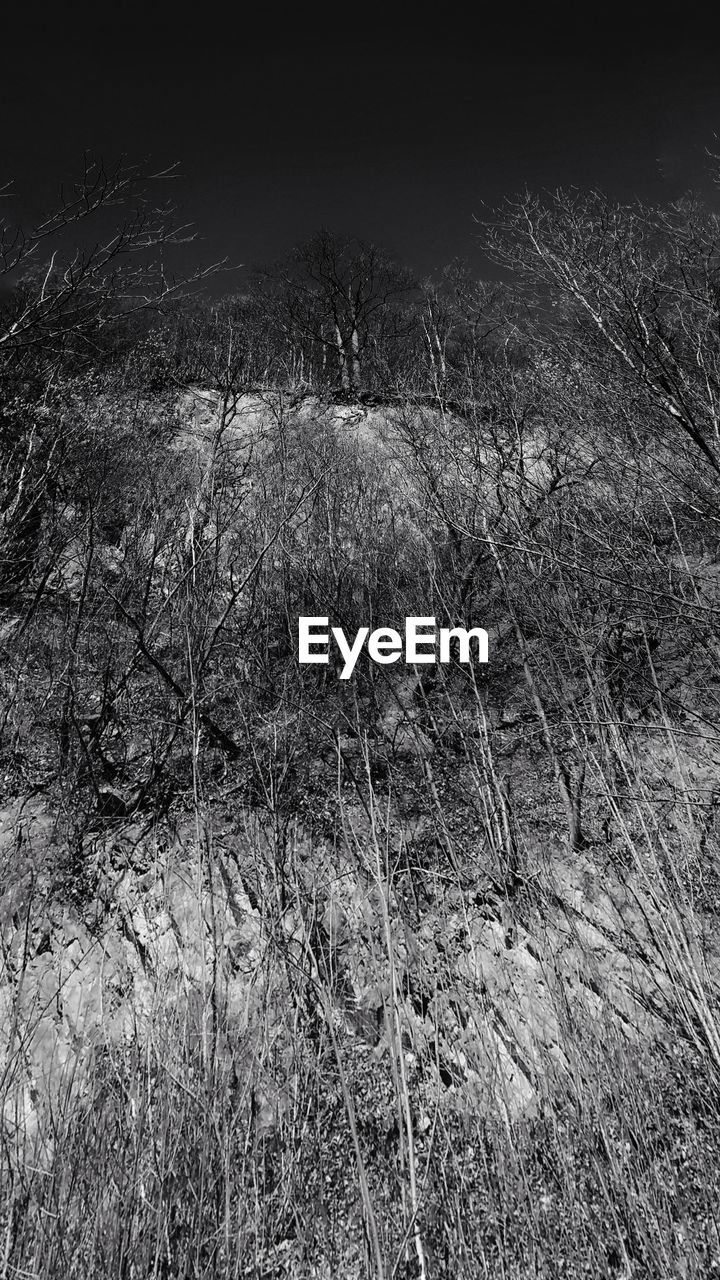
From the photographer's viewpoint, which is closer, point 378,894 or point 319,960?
point 319,960

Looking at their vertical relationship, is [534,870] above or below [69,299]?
below

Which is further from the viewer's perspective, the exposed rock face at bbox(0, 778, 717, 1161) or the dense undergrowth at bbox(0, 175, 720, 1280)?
the exposed rock face at bbox(0, 778, 717, 1161)

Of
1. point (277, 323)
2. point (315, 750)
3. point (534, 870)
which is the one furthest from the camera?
point (277, 323)

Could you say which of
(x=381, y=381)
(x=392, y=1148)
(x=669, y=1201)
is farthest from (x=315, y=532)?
(x=381, y=381)

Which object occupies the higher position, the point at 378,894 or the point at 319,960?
the point at 378,894

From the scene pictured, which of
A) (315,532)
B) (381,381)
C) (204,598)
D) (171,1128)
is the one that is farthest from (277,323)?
(171,1128)

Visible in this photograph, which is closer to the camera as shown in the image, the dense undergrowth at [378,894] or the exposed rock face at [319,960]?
the dense undergrowth at [378,894]

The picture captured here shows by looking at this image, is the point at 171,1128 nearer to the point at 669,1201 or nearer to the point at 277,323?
the point at 669,1201

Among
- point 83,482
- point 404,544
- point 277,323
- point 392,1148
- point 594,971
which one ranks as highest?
point 277,323

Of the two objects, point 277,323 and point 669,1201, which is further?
point 277,323

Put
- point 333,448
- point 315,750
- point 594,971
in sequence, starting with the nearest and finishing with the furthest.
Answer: point 594,971
point 315,750
point 333,448
